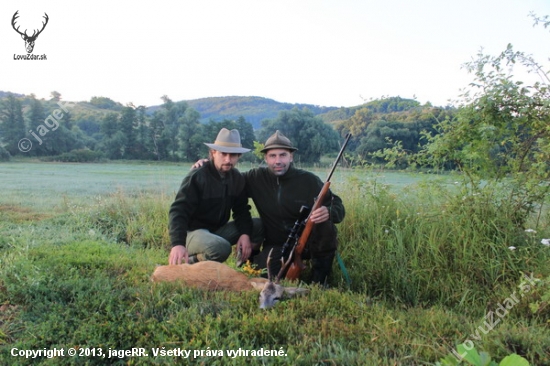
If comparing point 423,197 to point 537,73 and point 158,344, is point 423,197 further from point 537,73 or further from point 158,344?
point 158,344

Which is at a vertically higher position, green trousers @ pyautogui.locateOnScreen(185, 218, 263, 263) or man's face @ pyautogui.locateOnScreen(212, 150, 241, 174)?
man's face @ pyautogui.locateOnScreen(212, 150, 241, 174)

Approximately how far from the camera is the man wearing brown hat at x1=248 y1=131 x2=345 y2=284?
4.80m

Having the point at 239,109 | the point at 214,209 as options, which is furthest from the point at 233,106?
the point at 214,209

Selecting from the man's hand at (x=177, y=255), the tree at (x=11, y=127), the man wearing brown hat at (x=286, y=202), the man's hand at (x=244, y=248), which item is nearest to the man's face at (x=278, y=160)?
the man wearing brown hat at (x=286, y=202)

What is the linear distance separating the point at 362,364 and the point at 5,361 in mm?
2430

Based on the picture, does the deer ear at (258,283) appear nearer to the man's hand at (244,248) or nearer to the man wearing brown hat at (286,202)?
the man wearing brown hat at (286,202)

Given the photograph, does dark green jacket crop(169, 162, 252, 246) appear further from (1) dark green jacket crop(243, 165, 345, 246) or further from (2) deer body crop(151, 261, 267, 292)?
(2) deer body crop(151, 261, 267, 292)

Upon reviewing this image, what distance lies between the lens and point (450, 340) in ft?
9.18

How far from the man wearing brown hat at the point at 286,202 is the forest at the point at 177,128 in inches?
84.0

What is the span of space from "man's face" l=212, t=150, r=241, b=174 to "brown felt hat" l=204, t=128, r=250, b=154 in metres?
0.08

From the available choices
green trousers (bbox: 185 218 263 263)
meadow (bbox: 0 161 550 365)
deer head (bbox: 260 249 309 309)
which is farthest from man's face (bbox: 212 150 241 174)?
deer head (bbox: 260 249 309 309)

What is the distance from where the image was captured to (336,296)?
11.6 feet

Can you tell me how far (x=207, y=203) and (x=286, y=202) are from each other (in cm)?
105

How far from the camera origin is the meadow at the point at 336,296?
2627mm
